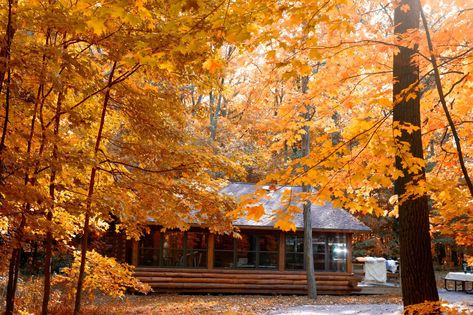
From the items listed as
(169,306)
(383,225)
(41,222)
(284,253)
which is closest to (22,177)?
(41,222)

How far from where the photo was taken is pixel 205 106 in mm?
9734

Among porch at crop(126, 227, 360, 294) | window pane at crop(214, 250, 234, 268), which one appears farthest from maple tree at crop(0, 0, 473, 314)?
window pane at crop(214, 250, 234, 268)

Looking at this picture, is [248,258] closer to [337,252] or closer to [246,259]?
[246,259]

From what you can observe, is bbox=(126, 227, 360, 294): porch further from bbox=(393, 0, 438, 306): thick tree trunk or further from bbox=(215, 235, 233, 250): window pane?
bbox=(393, 0, 438, 306): thick tree trunk

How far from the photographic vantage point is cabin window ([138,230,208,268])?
1961 cm

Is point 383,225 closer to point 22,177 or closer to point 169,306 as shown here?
point 169,306

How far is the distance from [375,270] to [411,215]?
737 inches

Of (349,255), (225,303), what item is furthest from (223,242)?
(349,255)

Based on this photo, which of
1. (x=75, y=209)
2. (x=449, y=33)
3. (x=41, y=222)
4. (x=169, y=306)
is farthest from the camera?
(x=169, y=306)

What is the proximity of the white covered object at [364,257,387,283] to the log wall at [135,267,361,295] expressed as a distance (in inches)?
179

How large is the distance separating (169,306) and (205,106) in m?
8.45

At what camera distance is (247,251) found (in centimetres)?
2031

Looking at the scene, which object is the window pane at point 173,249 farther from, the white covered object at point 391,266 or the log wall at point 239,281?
the white covered object at point 391,266

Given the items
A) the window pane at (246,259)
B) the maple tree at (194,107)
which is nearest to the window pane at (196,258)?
the window pane at (246,259)
